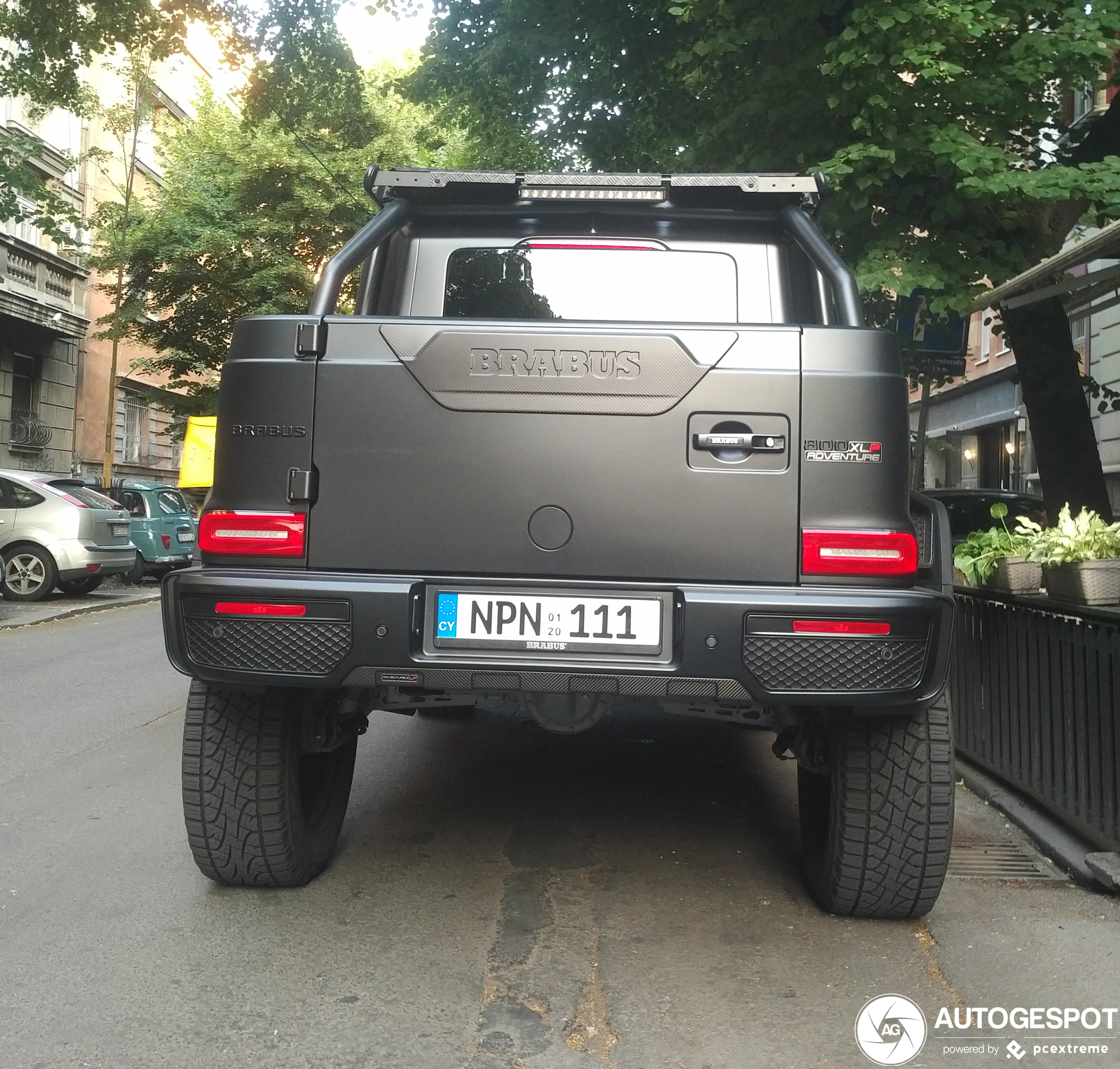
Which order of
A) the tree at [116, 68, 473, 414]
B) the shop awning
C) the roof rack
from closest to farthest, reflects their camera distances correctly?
the roof rack → the shop awning → the tree at [116, 68, 473, 414]

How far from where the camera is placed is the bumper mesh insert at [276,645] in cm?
321

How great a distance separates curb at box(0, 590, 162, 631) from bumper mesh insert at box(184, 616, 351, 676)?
9.08 metres

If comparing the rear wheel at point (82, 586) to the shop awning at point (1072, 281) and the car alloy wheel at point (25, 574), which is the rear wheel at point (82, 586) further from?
the shop awning at point (1072, 281)

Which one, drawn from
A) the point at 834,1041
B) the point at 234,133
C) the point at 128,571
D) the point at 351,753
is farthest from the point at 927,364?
the point at 234,133

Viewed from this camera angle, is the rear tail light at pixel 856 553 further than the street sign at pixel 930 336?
No

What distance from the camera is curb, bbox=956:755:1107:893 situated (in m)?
4.25

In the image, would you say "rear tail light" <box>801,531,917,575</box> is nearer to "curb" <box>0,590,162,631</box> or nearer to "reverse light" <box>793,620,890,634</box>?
"reverse light" <box>793,620,890,634</box>

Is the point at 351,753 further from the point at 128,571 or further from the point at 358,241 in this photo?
the point at 128,571

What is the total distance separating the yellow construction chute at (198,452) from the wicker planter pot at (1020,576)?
42.7 feet

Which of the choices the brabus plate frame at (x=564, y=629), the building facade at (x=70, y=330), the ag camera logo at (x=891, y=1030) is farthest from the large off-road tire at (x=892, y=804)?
the building facade at (x=70, y=330)

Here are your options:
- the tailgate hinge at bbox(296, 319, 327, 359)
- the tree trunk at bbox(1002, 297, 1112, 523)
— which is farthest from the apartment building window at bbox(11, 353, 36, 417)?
the tailgate hinge at bbox(296, 319, 327, 359)

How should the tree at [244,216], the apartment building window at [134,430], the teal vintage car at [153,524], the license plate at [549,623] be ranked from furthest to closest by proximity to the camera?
the apartment building window at [134,430]
the tree at [244,216]
the teal vintage car at [153,524]
the license plate at [549,623]

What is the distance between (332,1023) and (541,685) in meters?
0.96

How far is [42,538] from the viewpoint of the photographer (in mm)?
15438
